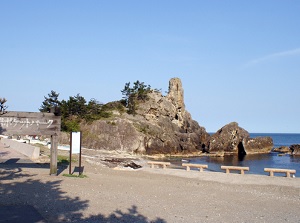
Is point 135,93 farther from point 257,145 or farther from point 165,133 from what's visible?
point 257,145

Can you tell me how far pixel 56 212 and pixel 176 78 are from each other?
73688 millimetres

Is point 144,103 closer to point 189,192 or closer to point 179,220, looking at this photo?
point 189,192

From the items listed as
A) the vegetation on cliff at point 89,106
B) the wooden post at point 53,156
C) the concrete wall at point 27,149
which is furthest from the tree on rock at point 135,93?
the wooden post at point 53,156

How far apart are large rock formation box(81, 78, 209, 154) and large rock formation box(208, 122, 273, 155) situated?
2.57 m

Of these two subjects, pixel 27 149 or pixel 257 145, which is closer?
pixel 27 149

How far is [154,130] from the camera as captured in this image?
5891 centimetres

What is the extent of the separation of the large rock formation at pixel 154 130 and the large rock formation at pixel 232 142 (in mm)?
2569

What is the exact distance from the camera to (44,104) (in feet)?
212

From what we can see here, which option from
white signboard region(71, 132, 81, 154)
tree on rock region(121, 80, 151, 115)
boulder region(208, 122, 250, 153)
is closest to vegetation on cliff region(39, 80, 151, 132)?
tree on rock region(121, 80, 151, 115)

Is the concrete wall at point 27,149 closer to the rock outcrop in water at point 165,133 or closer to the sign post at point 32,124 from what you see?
the sign post at point 32,124

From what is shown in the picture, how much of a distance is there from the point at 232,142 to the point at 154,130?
1973 cm

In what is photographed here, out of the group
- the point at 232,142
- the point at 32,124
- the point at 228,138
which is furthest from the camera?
the point at 228,138

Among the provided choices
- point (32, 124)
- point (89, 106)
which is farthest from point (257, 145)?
point (32, 124)

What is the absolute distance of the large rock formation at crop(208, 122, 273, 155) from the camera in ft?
225
